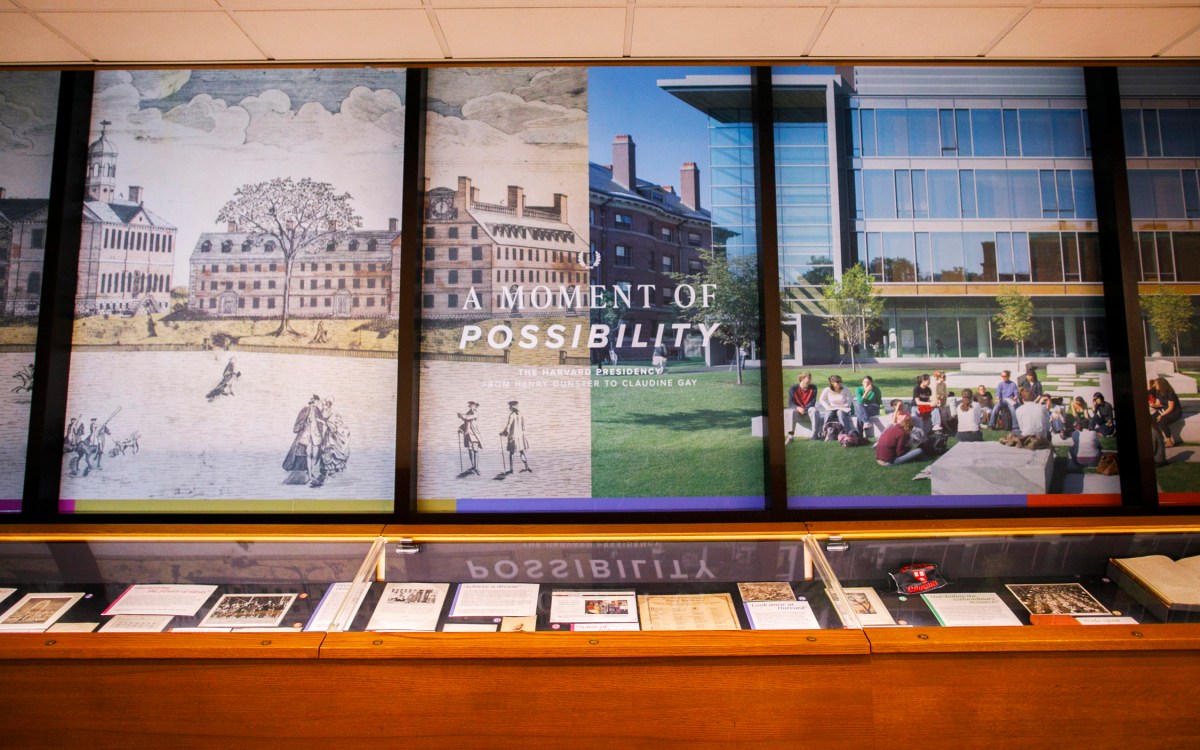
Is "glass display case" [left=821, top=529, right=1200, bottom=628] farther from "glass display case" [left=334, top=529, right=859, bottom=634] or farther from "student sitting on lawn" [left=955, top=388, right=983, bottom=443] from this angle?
"student sitting on lawn" [left=955, top=388, right=983, bottom=443]

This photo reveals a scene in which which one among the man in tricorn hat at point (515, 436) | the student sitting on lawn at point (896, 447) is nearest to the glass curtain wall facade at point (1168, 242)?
the student sitting on lawn at point (896, 447)

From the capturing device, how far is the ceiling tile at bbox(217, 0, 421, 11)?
229cm

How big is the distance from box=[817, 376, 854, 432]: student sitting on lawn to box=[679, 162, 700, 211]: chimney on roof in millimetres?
1244

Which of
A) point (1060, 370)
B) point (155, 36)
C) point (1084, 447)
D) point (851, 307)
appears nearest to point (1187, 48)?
point (1060, 370)

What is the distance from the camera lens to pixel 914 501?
11.1 feet

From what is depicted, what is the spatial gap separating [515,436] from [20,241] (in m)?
2.85

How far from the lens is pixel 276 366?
11.2ft

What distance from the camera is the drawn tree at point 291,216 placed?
3.45 m

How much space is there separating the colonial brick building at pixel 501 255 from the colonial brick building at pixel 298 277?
10.7 inches

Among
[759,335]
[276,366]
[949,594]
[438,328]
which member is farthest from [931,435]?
[276,366]

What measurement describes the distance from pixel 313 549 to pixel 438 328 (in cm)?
132

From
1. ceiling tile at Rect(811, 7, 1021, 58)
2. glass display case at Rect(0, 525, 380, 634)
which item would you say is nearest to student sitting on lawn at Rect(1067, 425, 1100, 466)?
ceiling tile at Rect(811, 7, 1021, 58)

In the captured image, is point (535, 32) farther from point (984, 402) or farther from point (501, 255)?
point (984, 402)

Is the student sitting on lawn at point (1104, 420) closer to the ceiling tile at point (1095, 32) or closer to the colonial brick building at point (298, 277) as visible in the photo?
the ceiling tile at point (1095, 32)
